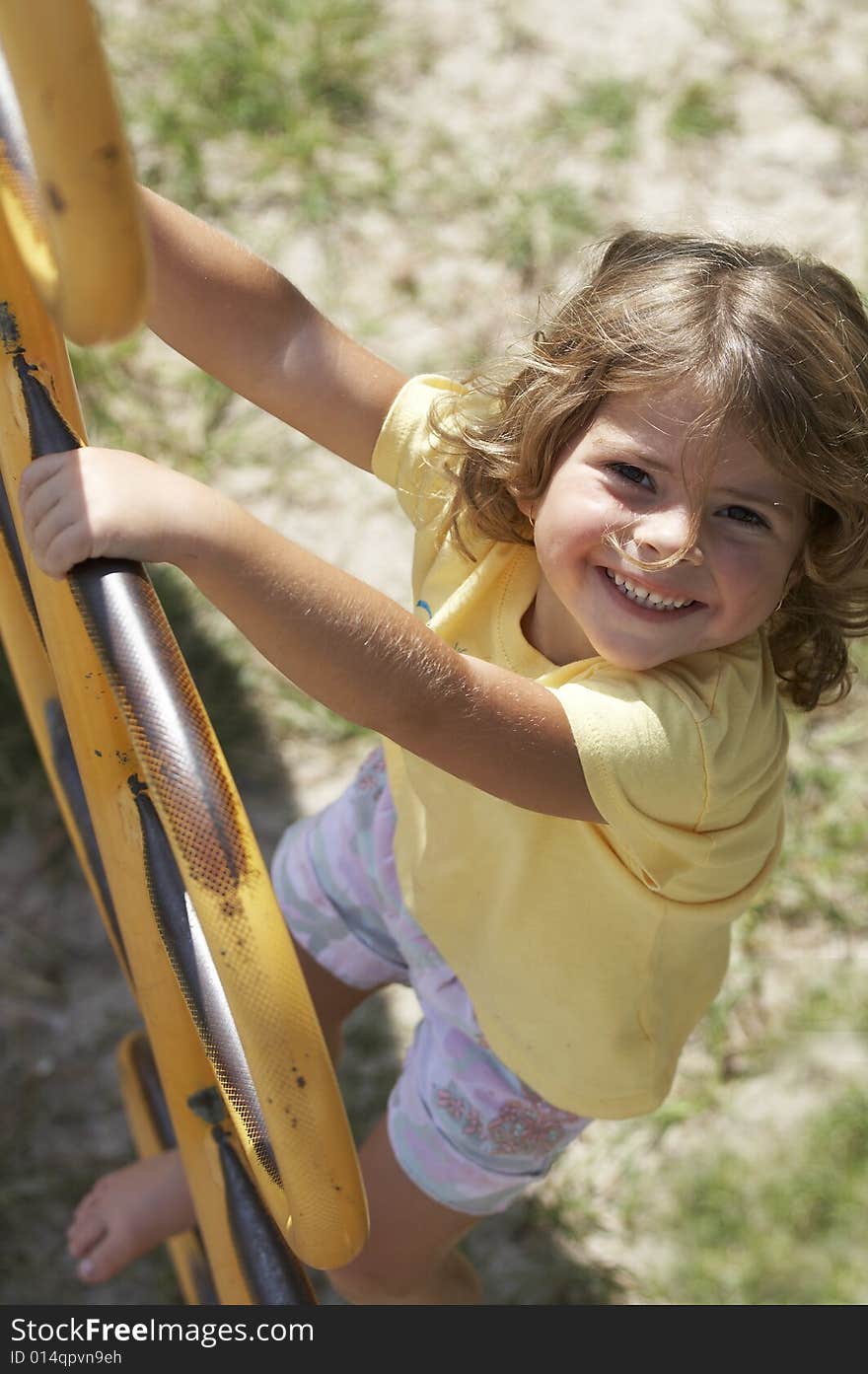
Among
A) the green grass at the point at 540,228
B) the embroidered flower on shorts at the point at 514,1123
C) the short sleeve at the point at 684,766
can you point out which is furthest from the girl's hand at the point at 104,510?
the green grass at the point at 540,228

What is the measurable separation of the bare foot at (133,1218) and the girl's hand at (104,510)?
1.23m

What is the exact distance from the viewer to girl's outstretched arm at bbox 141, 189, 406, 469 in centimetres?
140

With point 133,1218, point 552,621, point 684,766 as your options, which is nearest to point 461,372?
point 552,621

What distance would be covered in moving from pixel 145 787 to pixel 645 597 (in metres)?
0.45

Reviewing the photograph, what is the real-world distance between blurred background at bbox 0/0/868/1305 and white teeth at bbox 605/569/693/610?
0.49 meters

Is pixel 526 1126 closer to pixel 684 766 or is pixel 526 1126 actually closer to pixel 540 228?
pixel 684 766

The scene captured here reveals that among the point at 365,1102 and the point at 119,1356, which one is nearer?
the point at 119,1356

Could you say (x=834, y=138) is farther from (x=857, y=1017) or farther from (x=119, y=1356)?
(x=119, y=1356)

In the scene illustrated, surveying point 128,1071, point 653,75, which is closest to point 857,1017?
point 128,1071

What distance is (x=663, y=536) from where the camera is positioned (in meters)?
1.20

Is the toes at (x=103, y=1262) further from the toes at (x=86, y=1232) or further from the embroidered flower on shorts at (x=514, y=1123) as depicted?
the embroidered flower on shorts at (x=514, y=1123)

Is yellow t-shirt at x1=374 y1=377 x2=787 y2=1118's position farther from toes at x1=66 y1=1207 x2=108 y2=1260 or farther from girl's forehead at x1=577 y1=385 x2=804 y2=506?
toes at x1=66 y1=1207 x2=108 y2=1260

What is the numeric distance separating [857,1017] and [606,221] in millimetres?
1713

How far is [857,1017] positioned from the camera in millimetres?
2449
